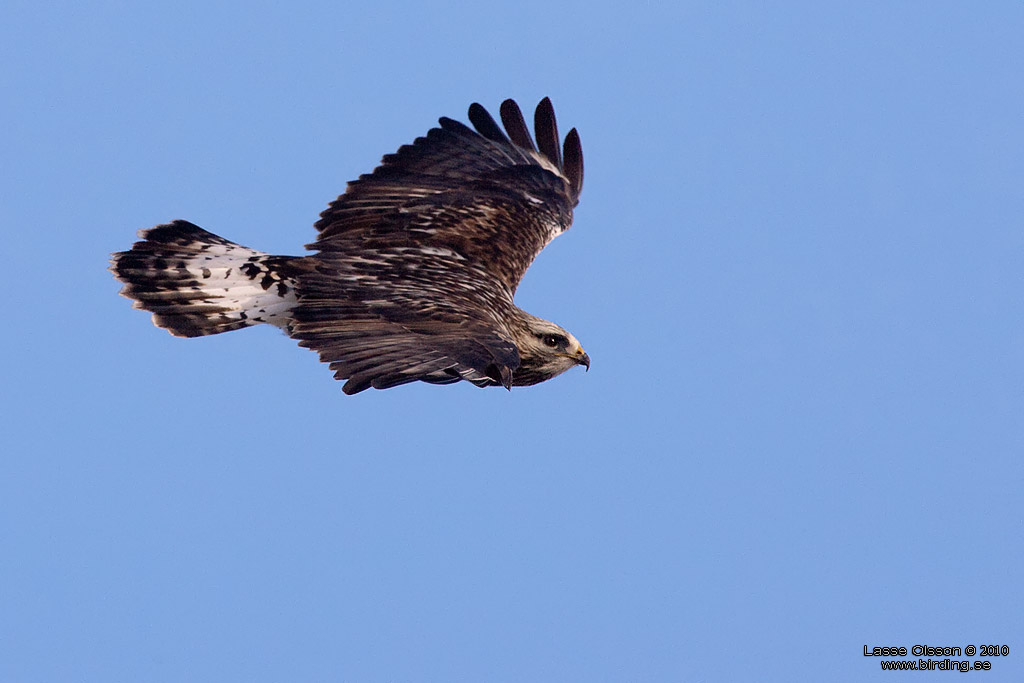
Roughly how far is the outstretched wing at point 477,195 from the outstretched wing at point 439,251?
0.01m

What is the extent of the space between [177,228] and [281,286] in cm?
114

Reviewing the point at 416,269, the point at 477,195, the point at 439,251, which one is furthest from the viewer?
the point at 477,195

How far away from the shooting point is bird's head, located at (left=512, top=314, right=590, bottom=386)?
9.68 m

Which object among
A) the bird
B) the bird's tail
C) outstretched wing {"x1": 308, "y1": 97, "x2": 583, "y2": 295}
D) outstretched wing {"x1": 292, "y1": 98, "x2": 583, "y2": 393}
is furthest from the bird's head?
the bird's tail

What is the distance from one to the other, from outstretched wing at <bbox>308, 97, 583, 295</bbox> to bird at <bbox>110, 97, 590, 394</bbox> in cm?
1

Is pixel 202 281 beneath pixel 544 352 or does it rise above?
above

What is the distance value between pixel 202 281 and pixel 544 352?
2.23m

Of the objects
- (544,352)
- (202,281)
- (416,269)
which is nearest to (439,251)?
(416,269)

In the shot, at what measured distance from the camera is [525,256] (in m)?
10.7

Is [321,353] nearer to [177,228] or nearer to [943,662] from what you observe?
[177,228]

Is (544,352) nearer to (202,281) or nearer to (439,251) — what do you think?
(439,251)

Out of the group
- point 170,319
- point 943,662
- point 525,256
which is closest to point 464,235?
point 525,256

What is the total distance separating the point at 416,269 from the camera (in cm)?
967

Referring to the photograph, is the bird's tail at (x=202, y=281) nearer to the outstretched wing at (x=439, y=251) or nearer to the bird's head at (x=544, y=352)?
the outstretched wing at (x=439, y=251)
